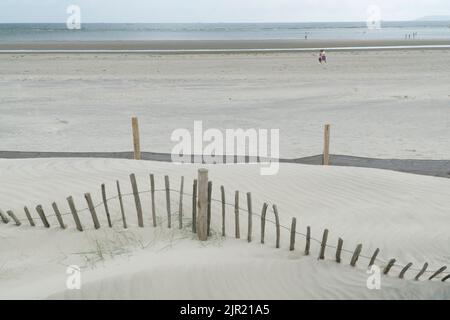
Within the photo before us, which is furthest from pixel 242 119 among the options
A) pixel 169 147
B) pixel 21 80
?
pixel 21 80

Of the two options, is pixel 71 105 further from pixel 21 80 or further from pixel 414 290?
pixel 414 290

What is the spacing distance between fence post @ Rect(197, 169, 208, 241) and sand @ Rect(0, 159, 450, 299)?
16 cm

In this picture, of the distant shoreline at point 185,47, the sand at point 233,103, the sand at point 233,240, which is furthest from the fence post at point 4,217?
the distant shoreline at point 185,47

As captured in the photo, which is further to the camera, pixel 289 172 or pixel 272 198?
pixel 289 172

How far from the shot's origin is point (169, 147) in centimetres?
1276

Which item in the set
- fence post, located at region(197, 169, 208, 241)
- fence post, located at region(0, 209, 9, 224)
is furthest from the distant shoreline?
fence post, located at region(197, 169, 208, 241)

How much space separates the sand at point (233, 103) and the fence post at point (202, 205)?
587cm

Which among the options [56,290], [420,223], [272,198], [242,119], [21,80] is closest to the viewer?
[56,290]

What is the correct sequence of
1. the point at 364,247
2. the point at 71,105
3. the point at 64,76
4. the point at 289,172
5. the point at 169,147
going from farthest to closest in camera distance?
the point at 64,76, the point at 71,105, the point at 169,147, the point at 289,172, the point at 364,247

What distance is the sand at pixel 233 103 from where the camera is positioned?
534 inches

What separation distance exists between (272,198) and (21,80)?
20.8m

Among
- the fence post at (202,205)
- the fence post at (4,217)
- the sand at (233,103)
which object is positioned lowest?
the fence post at (4,217)

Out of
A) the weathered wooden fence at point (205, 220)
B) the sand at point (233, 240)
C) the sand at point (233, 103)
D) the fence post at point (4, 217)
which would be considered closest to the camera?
the sand at point (233, 240)

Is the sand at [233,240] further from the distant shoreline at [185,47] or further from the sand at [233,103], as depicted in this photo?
the distant shoreline at [185,47]
